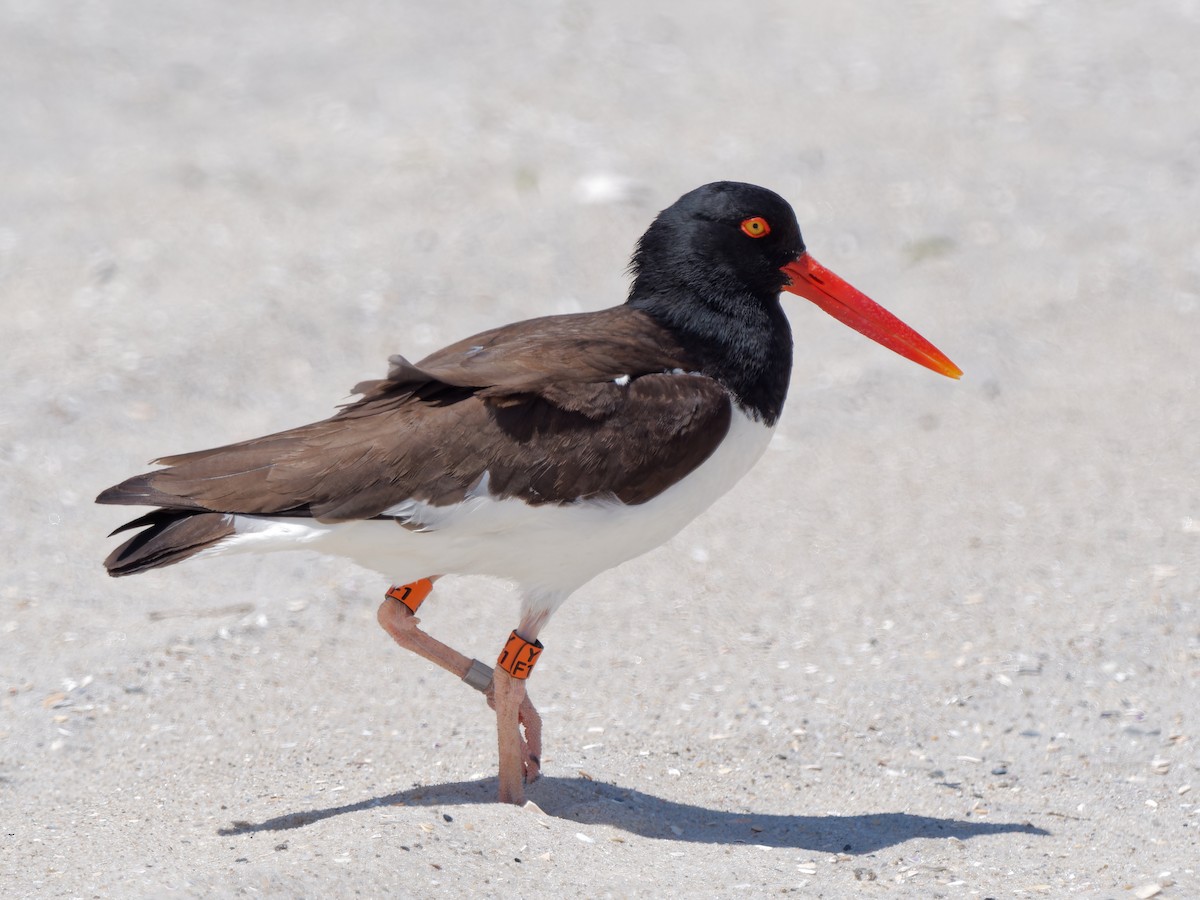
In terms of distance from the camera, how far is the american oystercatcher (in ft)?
13.9

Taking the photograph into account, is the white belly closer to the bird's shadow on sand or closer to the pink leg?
the pink leg

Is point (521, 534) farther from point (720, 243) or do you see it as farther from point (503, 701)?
point (720, 243)

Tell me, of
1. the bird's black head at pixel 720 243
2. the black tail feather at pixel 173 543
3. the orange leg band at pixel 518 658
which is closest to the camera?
the black tail feather at pixel 173 543

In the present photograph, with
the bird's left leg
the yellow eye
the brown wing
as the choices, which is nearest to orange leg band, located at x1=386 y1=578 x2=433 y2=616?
the bird's left leg

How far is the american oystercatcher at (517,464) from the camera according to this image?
4.25m

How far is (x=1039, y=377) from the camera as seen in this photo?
7961mm

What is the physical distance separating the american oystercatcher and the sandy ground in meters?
0.75

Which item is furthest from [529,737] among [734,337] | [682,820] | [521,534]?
[734,337]

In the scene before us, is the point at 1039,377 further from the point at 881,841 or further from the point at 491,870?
the point at 491,870

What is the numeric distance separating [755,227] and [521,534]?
1.28 metres

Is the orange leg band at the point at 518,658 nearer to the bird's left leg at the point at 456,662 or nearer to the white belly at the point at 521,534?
the bird's left leg at the point at 456,662

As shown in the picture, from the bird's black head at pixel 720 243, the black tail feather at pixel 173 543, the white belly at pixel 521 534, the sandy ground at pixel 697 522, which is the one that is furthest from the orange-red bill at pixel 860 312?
the black tail feather at pixel 173 543

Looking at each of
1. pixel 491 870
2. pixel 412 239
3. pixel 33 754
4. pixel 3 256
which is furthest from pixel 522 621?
pixel 3 256

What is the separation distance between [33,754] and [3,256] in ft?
15.4
